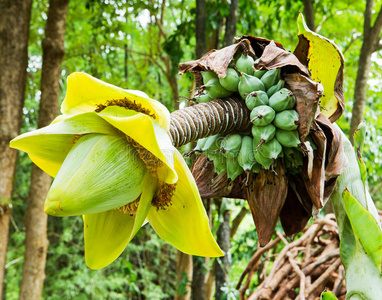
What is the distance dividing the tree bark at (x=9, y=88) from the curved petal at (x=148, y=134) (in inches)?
59.4

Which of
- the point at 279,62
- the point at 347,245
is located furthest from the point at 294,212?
the point at 279,62

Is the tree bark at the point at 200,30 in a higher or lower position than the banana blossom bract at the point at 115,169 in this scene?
higher

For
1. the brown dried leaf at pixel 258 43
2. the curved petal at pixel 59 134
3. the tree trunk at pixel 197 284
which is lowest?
the tree trunk at pixel 197 284

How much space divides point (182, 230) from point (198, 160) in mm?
106

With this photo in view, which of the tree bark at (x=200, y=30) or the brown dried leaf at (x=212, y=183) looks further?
the tree bark at (x=200, y=30)

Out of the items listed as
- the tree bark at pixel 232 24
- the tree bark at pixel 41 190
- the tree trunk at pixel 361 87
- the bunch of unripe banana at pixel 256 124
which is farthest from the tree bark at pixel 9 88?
the bunch of unripe banana at pixel 256 124

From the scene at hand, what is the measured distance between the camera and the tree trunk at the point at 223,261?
157cm

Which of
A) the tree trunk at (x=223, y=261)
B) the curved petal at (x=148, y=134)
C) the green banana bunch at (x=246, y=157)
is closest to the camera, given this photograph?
the curved petal at (x=148, y=134)

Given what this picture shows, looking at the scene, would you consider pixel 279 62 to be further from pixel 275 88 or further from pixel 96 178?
pixel 96 178

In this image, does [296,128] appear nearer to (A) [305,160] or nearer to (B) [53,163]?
(A) [305,160]

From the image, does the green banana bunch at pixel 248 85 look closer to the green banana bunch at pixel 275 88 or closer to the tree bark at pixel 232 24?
the green banana bunch at pixel 275 88

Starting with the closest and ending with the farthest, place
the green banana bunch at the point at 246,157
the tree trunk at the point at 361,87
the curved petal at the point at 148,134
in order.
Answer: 1. the curved petal at the point at 148,134
2. the green banana bunch at the point at 246,157
3. the tree trunk at the point at 361,87

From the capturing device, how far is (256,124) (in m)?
0.36

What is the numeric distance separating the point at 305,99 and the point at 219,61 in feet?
0.29
